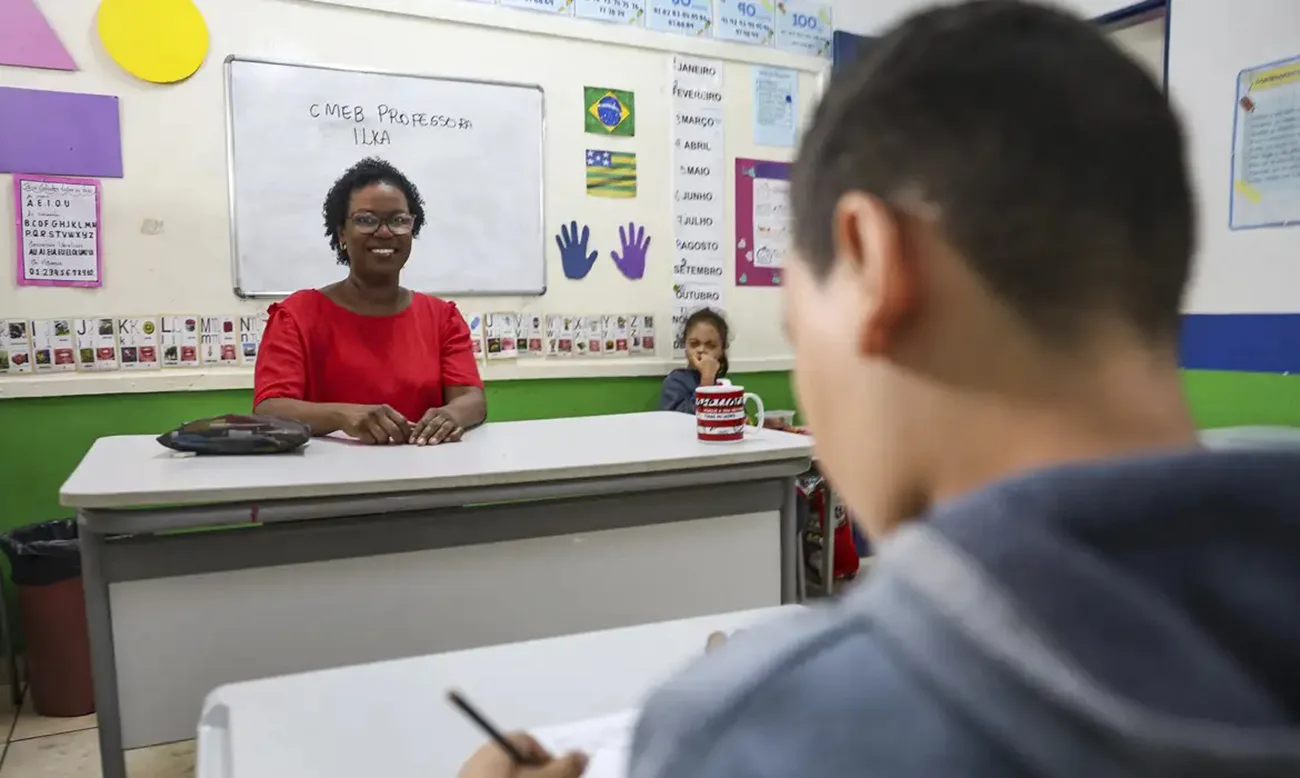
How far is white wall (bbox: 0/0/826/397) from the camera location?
271 centimetres

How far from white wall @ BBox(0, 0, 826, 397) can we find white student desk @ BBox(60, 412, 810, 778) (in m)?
1.07

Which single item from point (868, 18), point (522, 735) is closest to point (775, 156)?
point (868, 18)

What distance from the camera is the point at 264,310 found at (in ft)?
9.57

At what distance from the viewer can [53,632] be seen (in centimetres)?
243

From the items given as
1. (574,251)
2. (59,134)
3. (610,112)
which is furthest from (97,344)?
(610,112)

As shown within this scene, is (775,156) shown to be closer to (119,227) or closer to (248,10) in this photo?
(248,10)

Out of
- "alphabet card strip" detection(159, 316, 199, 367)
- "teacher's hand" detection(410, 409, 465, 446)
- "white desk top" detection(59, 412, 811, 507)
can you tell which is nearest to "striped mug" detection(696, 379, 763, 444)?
"white desk top" detection(59, 412, 811, 507)

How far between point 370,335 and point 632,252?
1400 millimetres

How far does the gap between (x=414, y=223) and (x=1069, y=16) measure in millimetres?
2301

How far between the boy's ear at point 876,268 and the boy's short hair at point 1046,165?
0.04ft

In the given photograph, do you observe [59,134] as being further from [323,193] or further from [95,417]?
[95,417]

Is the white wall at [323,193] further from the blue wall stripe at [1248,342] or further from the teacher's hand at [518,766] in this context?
the teacher's hand at [518,766]

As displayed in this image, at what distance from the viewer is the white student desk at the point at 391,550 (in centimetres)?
141

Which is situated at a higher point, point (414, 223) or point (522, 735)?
point (414, 223)
